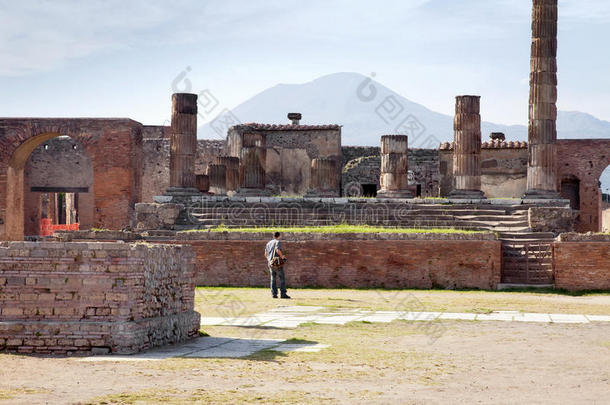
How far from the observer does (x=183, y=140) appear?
24.2 metres

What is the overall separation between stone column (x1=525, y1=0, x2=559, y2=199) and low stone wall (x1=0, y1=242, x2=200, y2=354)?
54.5 ft

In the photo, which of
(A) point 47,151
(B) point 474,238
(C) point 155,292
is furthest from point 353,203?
(A) point 47,151

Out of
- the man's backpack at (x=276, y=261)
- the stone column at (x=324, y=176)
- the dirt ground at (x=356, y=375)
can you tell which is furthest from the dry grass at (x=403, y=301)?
the stone column at (x=324, y=176)

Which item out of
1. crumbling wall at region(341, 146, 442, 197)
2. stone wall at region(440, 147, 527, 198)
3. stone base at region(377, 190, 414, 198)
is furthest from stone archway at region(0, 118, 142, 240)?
stone wall at region(440, 147, 527, 198)

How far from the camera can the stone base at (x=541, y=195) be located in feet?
74.3

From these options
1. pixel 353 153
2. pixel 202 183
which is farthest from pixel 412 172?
pixel 202 183

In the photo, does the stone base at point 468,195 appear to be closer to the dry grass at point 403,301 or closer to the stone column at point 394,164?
the stone column at point 394,164

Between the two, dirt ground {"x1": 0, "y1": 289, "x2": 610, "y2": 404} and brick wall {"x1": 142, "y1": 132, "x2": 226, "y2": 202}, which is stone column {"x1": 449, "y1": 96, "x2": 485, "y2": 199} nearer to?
dirt ground {"x1": 0, "y1": 289, "x2": 610, "y2": 404}

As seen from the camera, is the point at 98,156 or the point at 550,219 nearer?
the point at 550,219

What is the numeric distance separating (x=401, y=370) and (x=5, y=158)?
25.1 metres

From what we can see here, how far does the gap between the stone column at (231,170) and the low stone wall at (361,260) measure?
10524 millimetres

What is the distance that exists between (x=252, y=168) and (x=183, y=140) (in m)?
2.18

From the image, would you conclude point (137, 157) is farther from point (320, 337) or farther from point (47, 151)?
point (320, 337)

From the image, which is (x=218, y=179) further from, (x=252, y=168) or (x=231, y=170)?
(x=252, y=168)
